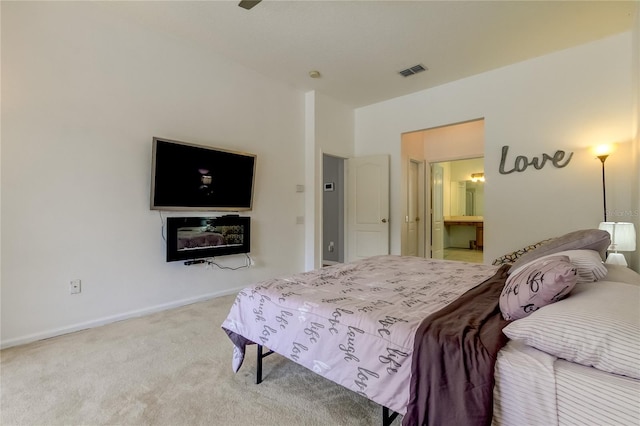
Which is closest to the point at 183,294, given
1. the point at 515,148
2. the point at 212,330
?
the point at 212,330

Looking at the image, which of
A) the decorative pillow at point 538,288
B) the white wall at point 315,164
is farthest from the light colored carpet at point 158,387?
the white wall at point 315,164

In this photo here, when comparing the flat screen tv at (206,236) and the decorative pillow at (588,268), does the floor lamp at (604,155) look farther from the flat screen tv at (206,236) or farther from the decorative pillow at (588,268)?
the flat screen tv at (206,236)

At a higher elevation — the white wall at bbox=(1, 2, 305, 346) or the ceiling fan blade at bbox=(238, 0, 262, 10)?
the ceiling fan blade at bbox=(238, 0, 262, 10)

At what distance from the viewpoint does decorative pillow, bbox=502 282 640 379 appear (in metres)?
0.88

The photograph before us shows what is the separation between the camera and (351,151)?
570 cm

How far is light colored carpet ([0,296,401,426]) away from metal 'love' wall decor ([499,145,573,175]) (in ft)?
12.0

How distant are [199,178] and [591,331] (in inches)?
139

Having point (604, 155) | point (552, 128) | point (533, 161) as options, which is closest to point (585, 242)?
point (604, 155)

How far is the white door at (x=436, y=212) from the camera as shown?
610cm

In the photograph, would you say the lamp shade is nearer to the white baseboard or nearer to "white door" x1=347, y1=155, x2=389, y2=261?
"white door" x1=347, y1=155, x2=389, y2=261

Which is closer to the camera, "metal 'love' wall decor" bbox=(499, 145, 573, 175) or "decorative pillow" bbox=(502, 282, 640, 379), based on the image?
"decorative pillow" bbox=(502, 282, 640, 379)

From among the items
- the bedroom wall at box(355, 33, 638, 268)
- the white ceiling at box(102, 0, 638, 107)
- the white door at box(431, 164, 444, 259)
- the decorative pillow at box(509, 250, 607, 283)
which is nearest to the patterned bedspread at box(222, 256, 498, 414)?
the decorative pillow at box(509, 250, 607, 283)

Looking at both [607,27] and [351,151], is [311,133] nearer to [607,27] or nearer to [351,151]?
[351,151]

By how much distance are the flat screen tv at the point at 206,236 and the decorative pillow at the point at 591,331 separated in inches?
126
